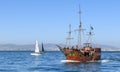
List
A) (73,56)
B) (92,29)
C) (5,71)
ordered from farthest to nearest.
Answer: (92,29), (73,56), (5,71)

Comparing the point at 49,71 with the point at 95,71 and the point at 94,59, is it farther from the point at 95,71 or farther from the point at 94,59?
the point at 94,59

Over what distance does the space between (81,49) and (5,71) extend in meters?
52.6

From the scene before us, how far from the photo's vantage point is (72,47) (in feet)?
490

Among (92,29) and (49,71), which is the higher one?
(92,29)

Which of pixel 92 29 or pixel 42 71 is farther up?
pixel 92 29

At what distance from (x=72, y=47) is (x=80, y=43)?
13008 mm

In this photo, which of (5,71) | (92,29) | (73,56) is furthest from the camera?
(92,29)

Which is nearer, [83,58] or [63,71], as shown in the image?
[63,71]

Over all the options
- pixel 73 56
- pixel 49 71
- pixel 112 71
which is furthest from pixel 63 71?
pixel 73 56

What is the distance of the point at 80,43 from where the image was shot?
16188 cm

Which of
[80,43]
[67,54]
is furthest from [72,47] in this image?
[80,43]

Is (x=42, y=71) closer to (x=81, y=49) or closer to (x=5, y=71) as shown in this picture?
(x=5, y=71)

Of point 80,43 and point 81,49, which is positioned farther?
point 80,43

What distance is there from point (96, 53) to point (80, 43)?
508 inches
